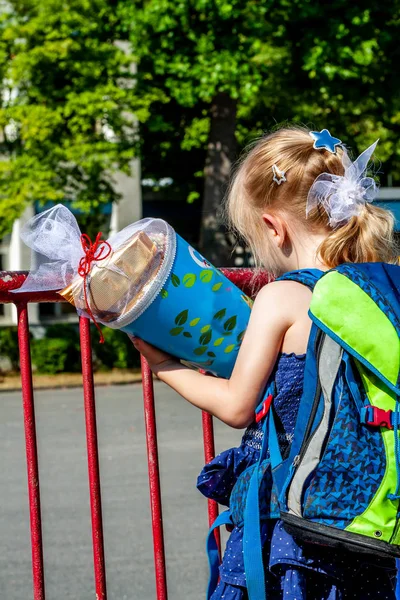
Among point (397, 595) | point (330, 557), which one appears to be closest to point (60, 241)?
point (330, 557)

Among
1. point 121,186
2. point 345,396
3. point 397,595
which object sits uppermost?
point 345,396

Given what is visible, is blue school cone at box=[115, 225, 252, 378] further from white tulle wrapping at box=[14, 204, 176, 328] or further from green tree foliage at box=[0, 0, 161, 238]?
green tree foliage at box=[0, 0, 161, 238]

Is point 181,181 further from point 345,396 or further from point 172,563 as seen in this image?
point 345,396

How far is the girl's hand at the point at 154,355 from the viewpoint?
2.09 meters

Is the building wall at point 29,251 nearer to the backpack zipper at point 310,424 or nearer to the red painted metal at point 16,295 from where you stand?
the red painted metal at point 16,295

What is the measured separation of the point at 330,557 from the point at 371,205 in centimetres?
79

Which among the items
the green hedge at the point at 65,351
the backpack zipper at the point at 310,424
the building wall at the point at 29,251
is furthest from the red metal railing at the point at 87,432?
the building wall at the point at 29,251

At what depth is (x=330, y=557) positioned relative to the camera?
1.93m

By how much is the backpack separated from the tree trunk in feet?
45.5

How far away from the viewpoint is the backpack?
1809mm

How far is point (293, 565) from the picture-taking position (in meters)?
1.94

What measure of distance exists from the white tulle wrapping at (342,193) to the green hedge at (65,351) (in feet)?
45.1

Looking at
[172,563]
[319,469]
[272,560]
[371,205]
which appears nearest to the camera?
[319,469]

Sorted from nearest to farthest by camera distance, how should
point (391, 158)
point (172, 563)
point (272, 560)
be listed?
point (272, 560)
point (172, 563)
point (391, 158)
